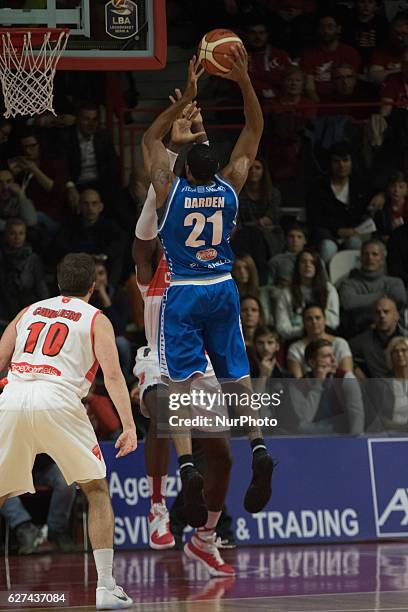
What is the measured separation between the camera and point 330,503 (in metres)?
12.2

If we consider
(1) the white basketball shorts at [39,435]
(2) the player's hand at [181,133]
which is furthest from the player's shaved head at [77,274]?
(2) the player's hand at [181,133]

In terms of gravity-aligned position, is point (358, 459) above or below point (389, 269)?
below

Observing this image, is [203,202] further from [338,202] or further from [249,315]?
[338,202]

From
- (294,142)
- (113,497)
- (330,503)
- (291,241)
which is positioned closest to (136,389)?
(113,497)

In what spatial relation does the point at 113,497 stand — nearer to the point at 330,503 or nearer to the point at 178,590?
the point at 330,503

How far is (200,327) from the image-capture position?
31.1 feet

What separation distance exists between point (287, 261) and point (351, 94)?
2.68m

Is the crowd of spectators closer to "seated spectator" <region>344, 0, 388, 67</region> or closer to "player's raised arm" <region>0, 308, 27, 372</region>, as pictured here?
"seated spectator" <region>344, 0, 388, 67</region>

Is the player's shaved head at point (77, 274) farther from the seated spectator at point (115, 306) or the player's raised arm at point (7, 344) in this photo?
the seated spectator at point (115, 306)

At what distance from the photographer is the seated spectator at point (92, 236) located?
1380 centimetres

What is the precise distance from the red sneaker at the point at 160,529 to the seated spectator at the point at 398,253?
5028 millimetres

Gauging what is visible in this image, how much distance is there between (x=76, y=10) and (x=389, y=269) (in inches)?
211

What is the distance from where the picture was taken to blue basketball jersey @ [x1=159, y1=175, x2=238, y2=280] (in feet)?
30.6

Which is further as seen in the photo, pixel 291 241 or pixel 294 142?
pixel 294 142
